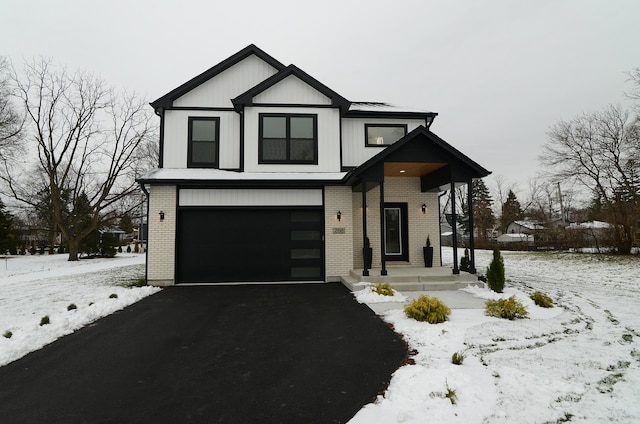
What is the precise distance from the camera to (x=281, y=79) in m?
10.3

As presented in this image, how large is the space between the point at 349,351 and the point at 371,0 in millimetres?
20471

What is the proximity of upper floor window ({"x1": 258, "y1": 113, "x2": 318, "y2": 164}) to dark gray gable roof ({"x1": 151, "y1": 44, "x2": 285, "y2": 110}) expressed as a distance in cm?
240

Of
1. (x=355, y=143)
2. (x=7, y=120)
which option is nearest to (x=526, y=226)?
(x=355, y=143)

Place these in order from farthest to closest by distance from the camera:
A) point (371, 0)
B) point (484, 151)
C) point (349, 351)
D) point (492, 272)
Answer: point (484, 151)
point (371, 0)
point (492, 272)
point (349, 351)

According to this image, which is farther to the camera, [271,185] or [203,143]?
[203,143]

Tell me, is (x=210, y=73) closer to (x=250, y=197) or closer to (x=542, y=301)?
(x=250, y=197)

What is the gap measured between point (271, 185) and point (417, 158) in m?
4.68

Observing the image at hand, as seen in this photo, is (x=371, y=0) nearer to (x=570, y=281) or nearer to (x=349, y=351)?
(x=570, y=281)

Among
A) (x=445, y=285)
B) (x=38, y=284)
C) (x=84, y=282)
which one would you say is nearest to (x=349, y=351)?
(x=445, y=285)

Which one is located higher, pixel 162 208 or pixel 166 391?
pixel 162 208

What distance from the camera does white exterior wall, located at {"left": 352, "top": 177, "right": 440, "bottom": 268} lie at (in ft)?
35.0

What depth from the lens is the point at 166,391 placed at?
314 centimetres

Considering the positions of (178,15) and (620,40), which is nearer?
(620,40)

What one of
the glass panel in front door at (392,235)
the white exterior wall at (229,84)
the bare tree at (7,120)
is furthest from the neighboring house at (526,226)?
the bare tree at (7,120)
